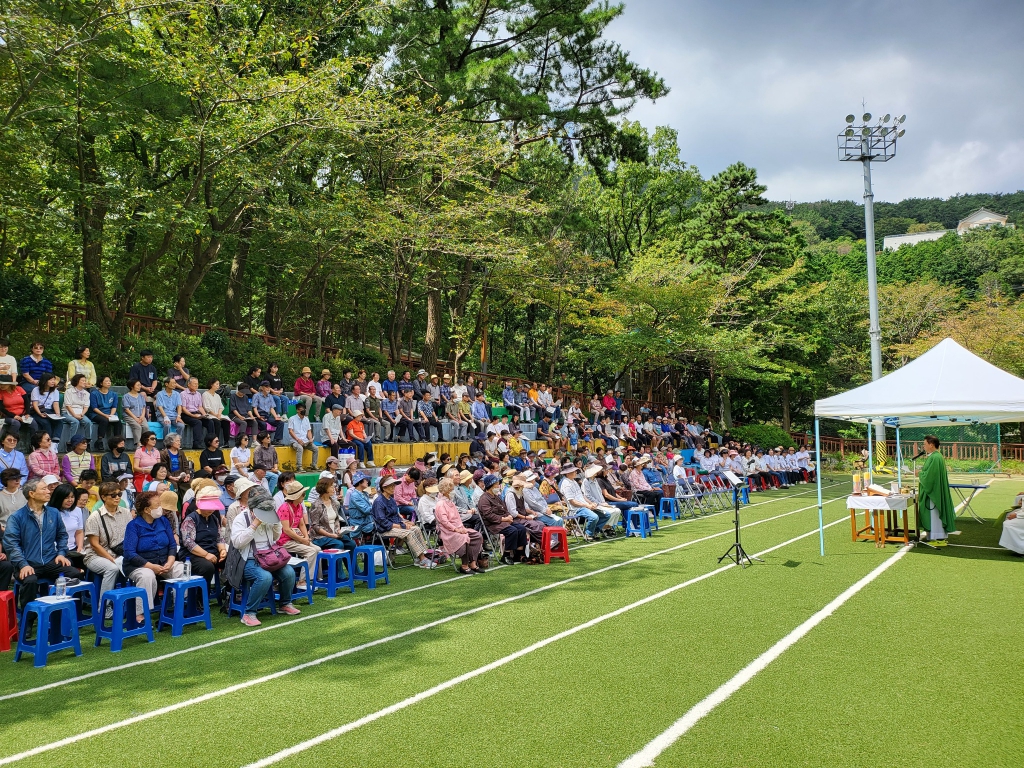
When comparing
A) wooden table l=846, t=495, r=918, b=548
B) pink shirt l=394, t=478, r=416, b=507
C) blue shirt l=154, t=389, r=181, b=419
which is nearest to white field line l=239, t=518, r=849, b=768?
→ wooden table l=846, t=495, r=918, b=548

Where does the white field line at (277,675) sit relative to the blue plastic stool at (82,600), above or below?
below

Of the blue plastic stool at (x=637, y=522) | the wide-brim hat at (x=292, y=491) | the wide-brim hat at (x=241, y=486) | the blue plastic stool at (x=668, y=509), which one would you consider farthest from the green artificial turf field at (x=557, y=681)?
the blue plastic stool at (x=668, y=509)

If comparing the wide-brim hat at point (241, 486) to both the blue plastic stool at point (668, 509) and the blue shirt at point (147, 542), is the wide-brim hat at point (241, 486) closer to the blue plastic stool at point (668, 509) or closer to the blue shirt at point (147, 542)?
the blue shirt at point (147, 542)

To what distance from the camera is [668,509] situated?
15.7m

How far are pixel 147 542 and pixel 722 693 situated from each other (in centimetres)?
568

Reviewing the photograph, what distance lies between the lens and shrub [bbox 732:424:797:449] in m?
30.6

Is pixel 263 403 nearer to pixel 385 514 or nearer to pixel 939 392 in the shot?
pixel 385 514

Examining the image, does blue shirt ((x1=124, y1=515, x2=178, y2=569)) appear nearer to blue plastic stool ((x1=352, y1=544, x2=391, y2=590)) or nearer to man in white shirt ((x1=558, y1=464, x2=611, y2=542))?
blue plastic stool ((x1=352, y1=544, x2=391, y2=590))

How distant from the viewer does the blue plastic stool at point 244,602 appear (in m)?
7.29

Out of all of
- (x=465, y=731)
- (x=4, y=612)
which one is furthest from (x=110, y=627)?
(x=465, y=731)

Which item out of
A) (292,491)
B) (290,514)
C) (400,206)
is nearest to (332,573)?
(290,514)

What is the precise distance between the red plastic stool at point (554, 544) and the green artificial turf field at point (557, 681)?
56.6 inches

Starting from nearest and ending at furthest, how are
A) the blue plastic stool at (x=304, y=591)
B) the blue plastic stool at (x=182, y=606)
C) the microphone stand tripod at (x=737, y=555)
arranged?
the blue plastic stool at (x=182, y=606)
the blue plastic stool at (x=304, y=591)
the microphone stand tripod at (x=737, y=555)

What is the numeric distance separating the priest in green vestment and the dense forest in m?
11.8
